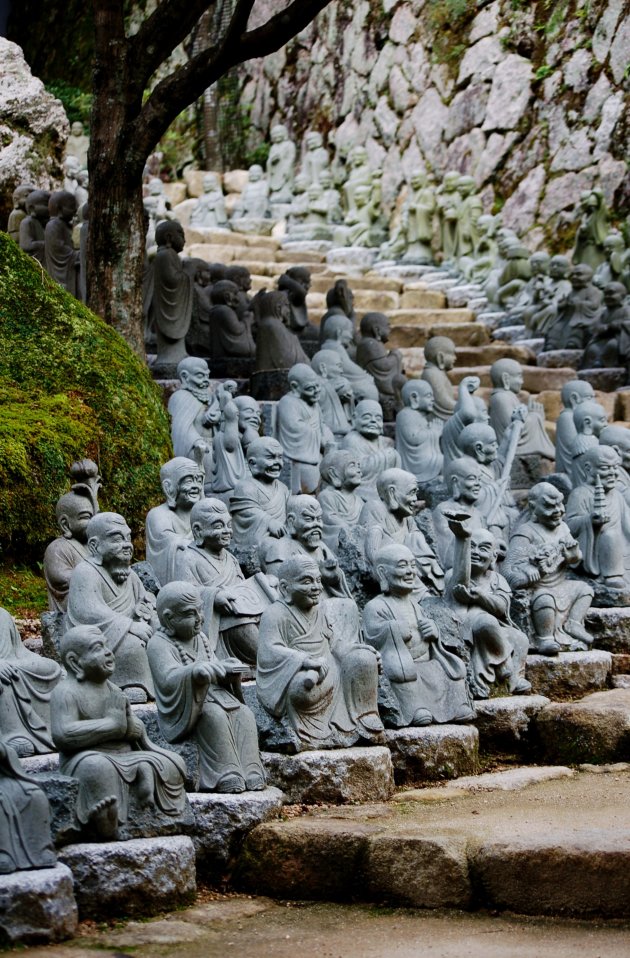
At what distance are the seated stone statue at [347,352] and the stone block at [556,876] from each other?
320 inches

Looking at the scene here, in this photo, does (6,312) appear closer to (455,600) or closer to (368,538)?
(368,538)

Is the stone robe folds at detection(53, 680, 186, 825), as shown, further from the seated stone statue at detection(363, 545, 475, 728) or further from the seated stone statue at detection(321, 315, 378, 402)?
the seated stone statue at detection(321, 315, 378, 402)

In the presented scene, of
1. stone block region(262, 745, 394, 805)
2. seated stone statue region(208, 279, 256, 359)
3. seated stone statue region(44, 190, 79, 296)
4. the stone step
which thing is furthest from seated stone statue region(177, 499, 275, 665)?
seated stone statue region(44, 190, 79, 296)

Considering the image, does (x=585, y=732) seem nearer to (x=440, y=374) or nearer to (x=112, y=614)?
(x=112, y=614)

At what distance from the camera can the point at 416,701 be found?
28.9 ft

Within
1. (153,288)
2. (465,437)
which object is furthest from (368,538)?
(153,288)

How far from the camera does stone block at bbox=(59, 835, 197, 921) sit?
6.47 metres

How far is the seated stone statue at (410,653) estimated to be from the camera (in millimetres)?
8828

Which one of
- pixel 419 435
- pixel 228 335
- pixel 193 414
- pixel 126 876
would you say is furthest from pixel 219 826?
pixel 228 335

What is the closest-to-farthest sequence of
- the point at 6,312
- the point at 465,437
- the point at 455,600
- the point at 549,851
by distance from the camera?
1. the point at 549,851
2. the point at 455,600
3. the point at 6,312
4. the point at 465,437

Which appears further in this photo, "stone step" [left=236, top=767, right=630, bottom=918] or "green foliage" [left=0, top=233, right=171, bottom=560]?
"green foliage" [left=0, top=233, right=171, bottom=560]

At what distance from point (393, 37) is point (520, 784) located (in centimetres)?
2073

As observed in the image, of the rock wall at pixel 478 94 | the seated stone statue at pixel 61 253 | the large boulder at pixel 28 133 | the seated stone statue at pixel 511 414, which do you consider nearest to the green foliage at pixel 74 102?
the rock wall at pixel 478 94

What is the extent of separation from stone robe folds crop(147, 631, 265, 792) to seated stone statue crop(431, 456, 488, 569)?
374cm
